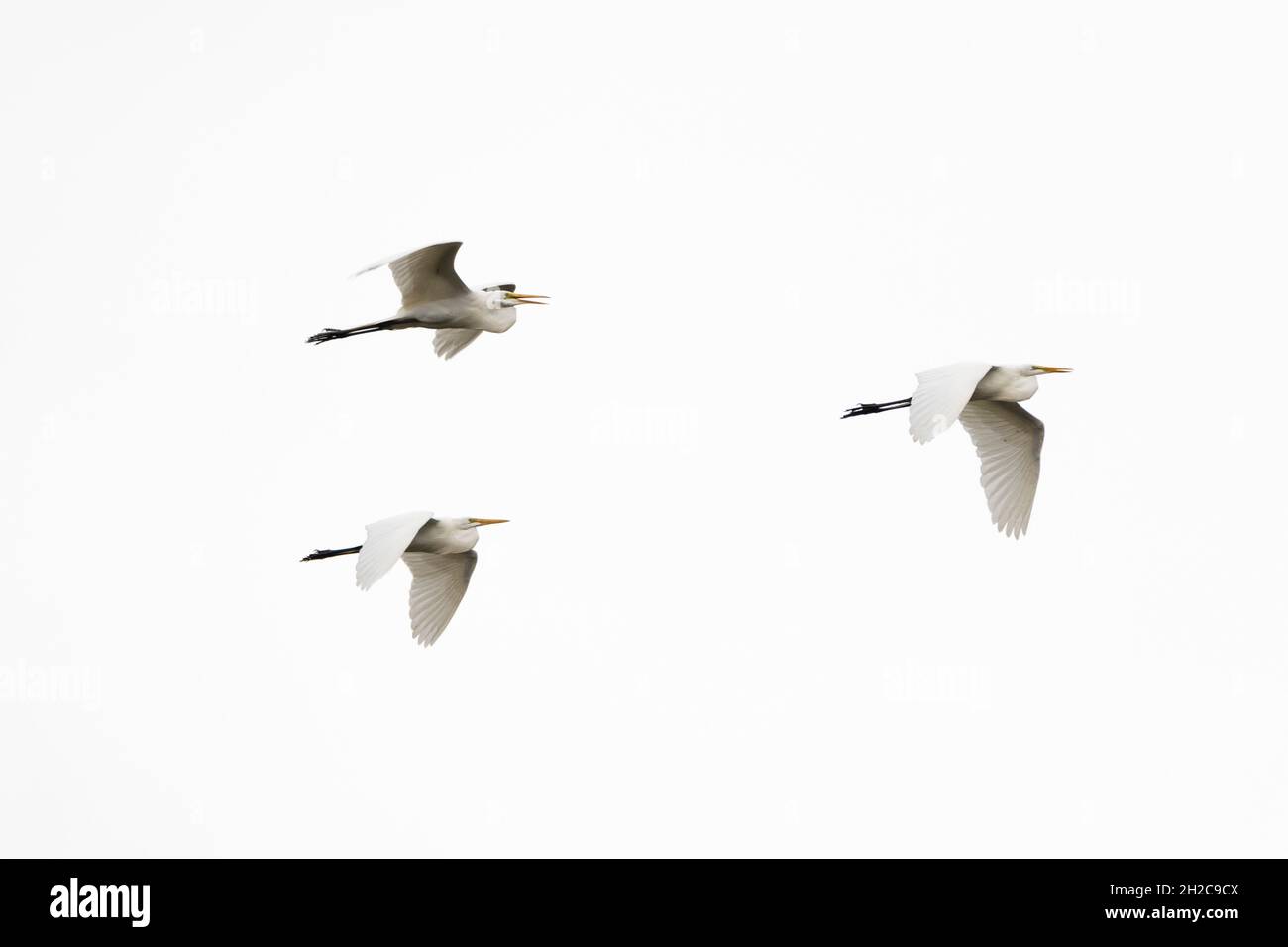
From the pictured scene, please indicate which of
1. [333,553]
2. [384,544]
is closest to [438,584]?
[333,553]

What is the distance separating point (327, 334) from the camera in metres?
13.2

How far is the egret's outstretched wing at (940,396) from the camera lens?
10547mm

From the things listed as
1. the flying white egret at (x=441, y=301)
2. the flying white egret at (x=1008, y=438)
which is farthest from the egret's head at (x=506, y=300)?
the flying white egret at (x=1008, y=438)

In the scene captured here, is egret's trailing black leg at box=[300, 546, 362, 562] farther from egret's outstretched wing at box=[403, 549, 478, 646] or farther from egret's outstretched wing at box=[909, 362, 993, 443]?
egret's outstretched wing at box=[909, 362, 993, 443]

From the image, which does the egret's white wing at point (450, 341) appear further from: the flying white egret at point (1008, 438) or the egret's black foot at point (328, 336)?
the flying white egret at point (1008, 438)

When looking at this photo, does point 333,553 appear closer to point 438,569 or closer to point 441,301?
point 438,569

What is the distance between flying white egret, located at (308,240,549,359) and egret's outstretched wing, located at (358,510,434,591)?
1447mm

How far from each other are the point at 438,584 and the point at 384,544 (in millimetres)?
2003

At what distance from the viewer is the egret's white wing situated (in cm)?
1405

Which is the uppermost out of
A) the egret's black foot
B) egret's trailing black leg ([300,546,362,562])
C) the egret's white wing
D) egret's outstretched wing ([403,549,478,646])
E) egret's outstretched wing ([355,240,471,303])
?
egret's outstretched wing ([355,240,471,303])

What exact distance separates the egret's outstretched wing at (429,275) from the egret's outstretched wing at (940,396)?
3052mm

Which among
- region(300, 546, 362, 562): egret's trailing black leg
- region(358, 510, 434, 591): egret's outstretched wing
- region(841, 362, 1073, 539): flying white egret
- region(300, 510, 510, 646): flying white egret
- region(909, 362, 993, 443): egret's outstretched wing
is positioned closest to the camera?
region(909, 362, 993, 443): egret's outstretched wing

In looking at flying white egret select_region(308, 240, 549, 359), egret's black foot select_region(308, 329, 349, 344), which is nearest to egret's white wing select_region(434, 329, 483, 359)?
flying white egret select_region(308, 240, 549, 359)
